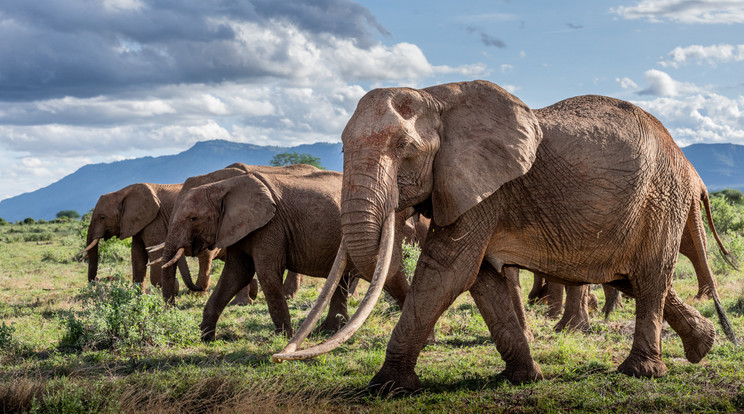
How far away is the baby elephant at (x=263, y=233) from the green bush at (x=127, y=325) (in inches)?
23.8

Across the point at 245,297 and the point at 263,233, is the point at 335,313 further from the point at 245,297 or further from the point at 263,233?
the point at 245,297

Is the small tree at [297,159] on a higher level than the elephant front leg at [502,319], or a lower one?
higher

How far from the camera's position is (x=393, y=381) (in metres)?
6.89

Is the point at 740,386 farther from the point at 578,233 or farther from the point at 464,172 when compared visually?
the point at 464,172

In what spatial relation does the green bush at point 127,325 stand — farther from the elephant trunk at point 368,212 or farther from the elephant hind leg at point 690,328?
the elephant hind leg at point 690,328

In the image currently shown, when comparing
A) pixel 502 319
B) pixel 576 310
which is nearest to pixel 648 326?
pixel 502 319

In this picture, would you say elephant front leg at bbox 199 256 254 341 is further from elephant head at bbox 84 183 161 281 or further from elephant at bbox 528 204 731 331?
elephant head at bbox 84 183 161 281

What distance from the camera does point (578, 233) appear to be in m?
7.14

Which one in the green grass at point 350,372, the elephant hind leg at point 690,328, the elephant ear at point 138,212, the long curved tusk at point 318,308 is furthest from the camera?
the elephant ear at point 138,212

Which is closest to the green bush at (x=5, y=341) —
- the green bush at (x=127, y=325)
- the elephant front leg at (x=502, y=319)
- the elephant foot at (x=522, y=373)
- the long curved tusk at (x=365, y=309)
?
the green bush at (x=127, y=325)

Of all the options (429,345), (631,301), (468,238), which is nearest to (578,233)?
(468,238)

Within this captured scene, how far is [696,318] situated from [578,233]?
2044 mm

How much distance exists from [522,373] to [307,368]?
2.33m

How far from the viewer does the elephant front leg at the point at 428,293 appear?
6699 mm
